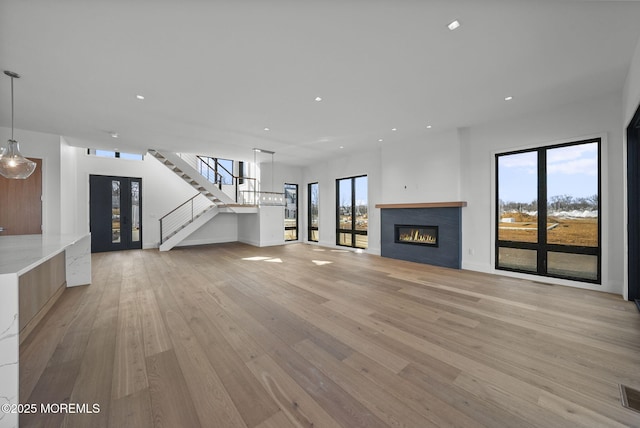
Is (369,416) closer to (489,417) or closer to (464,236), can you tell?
(489,417)

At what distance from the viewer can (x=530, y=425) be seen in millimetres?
1453

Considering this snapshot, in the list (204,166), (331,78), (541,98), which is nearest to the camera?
(331,78)

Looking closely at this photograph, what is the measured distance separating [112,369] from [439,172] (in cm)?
648

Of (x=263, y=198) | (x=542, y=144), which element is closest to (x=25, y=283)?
(x=263, y=198)

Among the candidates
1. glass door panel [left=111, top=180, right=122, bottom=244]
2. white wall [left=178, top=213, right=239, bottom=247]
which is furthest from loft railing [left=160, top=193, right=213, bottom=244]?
glass door panel [left=111, top=180, right=122, bottom=244]

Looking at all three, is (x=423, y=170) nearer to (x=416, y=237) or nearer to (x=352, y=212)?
(x=416, y=237)

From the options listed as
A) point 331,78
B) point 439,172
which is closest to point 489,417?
point 331,78

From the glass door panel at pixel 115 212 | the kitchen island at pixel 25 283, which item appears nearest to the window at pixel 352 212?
the kitchen island at pixel 25 283

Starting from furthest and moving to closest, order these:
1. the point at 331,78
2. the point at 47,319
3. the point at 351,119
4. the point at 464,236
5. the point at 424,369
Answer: the point at 464,236 < the point at 351,119 < the point at 331,78 < the point at 47,319 < the point at 424,369

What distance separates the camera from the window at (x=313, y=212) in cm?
990

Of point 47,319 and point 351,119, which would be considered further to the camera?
point 351,119

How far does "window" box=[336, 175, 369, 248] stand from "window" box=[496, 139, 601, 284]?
12.3 ft

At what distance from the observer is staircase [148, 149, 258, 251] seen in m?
7.86

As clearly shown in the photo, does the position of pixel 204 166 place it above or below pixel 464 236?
above
